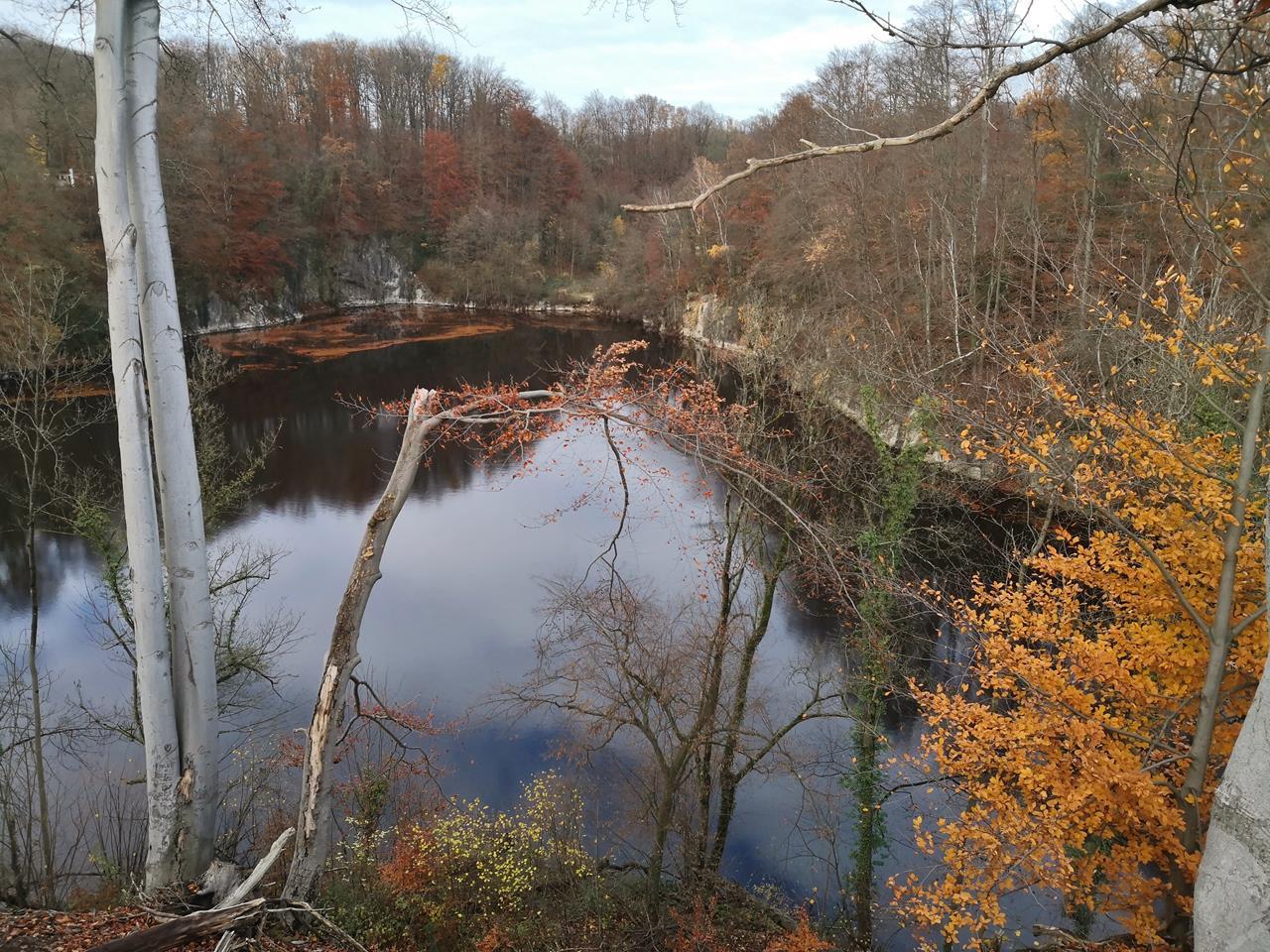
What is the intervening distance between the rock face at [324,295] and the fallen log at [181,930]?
34.9 m

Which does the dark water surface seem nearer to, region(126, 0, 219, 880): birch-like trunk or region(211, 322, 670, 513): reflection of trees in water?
region(211, 322, 670, 513): reflection of trees in water

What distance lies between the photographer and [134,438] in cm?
353

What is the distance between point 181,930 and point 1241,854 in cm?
364

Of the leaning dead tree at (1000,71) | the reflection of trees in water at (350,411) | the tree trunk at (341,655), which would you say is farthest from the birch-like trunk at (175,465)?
the reflection of trees in water at (350,411)

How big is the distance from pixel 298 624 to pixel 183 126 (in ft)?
76.9

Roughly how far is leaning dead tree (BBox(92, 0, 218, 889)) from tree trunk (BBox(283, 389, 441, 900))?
47 cm

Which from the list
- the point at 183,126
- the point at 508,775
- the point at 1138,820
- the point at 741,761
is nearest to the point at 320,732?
the point at 1138,820

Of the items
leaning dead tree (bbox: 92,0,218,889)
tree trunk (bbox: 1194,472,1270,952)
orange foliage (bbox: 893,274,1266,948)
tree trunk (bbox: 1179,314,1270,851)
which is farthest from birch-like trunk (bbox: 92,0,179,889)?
tree trunk (bbox: 1179,314,1270,851)

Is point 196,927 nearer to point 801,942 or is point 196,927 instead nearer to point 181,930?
point 181,930

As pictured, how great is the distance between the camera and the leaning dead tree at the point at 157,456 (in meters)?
3.32

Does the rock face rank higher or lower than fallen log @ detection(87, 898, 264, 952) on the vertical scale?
higher

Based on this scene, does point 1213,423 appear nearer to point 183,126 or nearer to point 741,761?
point 741,761

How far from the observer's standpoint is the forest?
380cm

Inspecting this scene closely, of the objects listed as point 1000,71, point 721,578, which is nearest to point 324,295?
point 721,578
